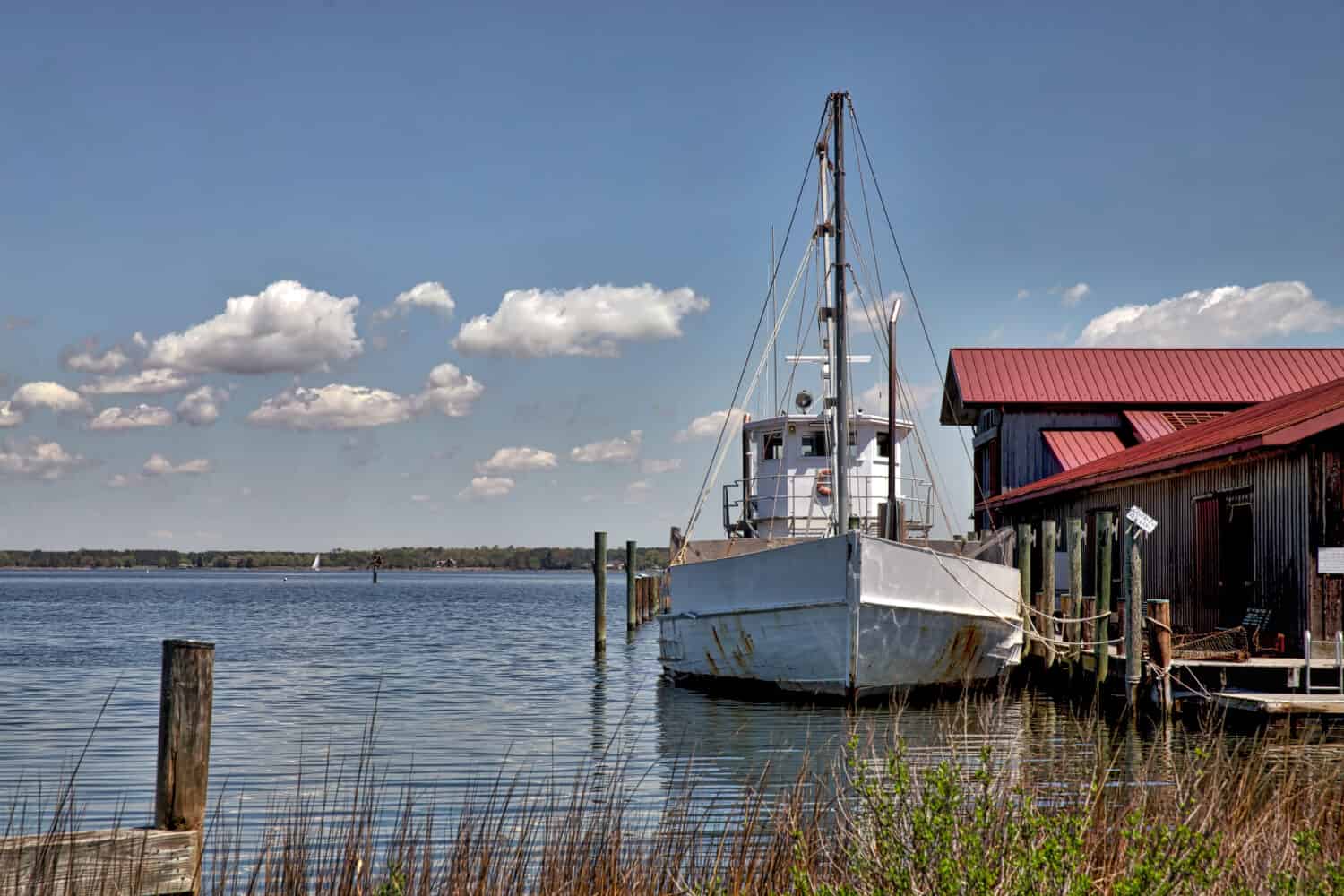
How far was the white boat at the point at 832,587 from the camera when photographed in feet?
55.2

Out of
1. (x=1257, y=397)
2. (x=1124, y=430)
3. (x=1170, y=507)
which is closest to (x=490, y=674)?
(x=1170, y=507)

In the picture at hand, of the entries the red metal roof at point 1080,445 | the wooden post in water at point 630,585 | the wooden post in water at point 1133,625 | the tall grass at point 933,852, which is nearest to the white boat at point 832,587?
the wooden post in water at point 1133,625

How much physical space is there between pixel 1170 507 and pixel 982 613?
4720mm

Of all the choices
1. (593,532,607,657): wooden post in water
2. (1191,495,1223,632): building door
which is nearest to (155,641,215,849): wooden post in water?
(1191,495,1223,632): building door

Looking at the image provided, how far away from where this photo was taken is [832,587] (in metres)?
16.7

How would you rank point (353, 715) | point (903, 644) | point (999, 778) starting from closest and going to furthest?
point (999, 778) → point (903, 644) → point (353, 715)

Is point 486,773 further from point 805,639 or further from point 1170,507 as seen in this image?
point 1170,507

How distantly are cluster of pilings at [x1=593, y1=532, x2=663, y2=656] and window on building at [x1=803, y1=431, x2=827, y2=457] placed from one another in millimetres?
3576

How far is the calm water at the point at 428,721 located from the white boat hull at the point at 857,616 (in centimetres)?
55

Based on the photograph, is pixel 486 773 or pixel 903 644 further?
pixel 903 644

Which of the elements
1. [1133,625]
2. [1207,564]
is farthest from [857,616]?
[1207,564]

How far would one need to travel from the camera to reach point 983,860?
18.0ft

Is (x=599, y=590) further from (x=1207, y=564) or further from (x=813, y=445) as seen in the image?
(x=1207, y=564)

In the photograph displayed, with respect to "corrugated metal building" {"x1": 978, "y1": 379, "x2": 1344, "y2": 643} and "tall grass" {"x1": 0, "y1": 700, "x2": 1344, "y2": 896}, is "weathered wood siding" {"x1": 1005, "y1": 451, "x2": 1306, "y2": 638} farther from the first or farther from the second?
"tall grass" {"x1": 0, "y1": 700, "x2": 1344, "y2": 896}
